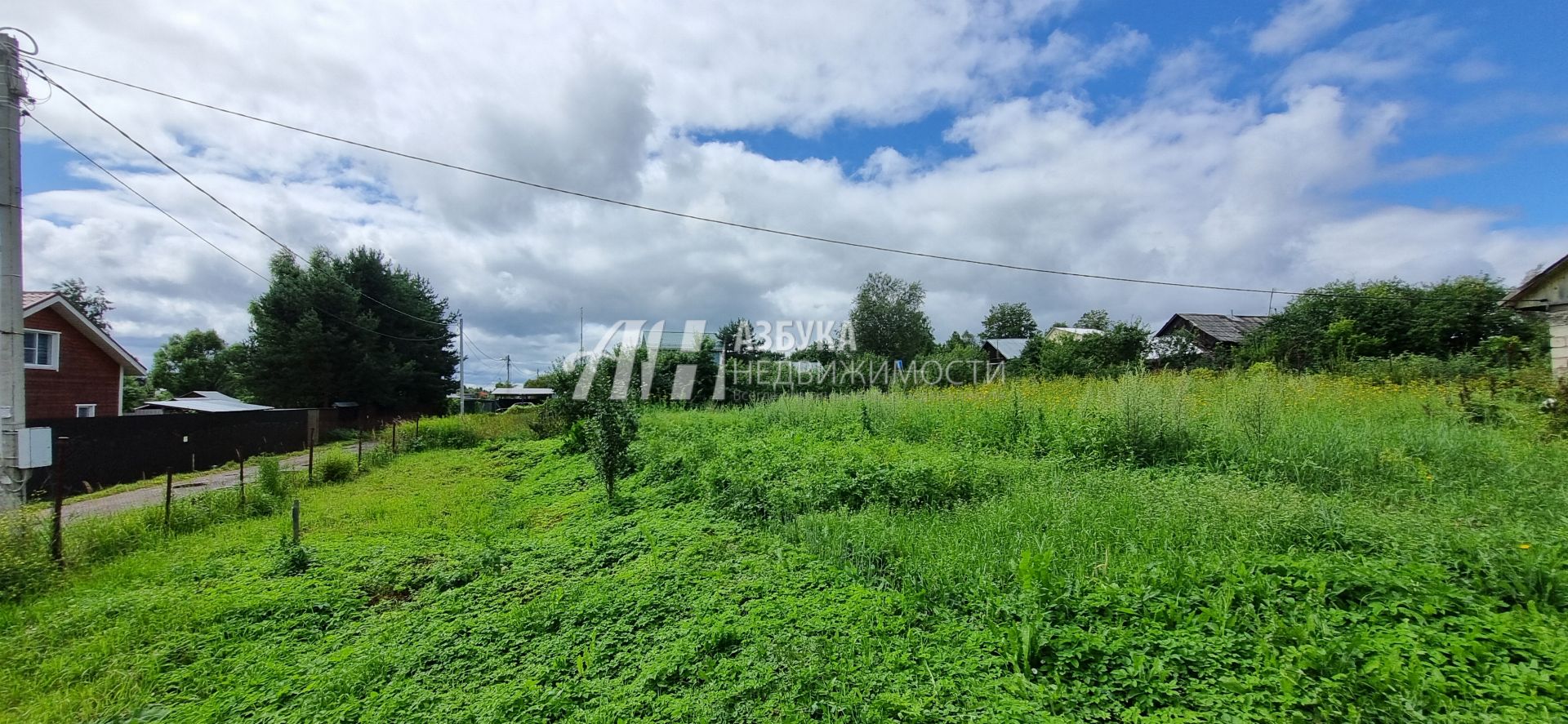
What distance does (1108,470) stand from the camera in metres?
5.93

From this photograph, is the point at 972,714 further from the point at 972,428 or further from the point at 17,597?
the point at 17,597

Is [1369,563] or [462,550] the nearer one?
[1369,563]

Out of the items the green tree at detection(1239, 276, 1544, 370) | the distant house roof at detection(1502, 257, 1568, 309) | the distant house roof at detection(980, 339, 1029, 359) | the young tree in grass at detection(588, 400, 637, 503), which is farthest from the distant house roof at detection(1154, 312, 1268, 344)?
the young tree in grass at detection(588, 400, 637, 503)

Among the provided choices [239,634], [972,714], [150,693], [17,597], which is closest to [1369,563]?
[972,714]

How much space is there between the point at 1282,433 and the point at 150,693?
385 inches

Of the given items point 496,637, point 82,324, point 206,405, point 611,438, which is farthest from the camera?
point 206,405

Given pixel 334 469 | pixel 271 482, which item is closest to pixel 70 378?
pixel 334 469

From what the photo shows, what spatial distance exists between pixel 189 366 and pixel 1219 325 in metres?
64.8

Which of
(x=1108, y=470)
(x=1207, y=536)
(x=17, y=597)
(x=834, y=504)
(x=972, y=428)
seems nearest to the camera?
(x=1207, y=536)

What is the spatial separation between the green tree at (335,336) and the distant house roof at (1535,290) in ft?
116

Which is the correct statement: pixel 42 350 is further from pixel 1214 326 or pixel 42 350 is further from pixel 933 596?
pixel 1214 326

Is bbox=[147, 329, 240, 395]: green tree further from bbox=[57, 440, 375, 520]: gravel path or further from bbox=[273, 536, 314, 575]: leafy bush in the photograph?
bbox=[273, 536, 314, 575]: leafy bush

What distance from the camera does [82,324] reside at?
53.1ft

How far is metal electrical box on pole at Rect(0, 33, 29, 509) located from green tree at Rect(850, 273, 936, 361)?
84.9ft
